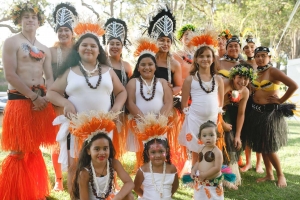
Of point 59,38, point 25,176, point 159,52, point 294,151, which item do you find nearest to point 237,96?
point 159,52

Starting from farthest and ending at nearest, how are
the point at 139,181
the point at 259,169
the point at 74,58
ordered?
the point at 259,169 < the point at 74,58 < the point at 139,181

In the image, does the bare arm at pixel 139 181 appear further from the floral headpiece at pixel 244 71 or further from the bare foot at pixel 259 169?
the bare foot at pixel 259 169

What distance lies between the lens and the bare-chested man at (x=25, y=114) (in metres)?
3.10

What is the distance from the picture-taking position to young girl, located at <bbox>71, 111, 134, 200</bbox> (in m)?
2.54

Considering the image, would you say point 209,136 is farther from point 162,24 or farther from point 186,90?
point 162,24

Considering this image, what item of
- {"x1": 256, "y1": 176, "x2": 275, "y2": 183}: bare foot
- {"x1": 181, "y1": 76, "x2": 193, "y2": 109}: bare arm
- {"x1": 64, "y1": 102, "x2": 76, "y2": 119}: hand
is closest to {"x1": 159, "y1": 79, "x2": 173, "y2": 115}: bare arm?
{"x1": 181, "y1": 76, "x2": 193, "y2": 109}: bare arm

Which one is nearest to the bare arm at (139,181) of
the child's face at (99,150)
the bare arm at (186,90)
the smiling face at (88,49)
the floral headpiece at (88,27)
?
the child's face at (99,150)

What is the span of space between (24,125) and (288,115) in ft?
10.1

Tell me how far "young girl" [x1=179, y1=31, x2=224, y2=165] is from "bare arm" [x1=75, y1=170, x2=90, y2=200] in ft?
3.80

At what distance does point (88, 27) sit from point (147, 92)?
84 centimetres

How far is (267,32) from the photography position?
639 inches

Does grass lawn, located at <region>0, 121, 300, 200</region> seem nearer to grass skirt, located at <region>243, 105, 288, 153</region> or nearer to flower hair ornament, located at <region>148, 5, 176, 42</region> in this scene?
grass skirt, located at <region>243, 105, 288, 153</region>

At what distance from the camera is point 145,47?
131 inches

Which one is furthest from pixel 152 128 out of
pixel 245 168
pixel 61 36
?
pixel 245 168
